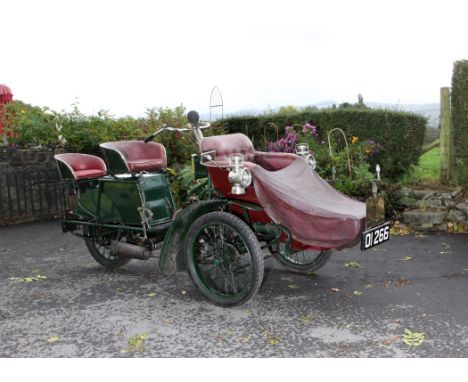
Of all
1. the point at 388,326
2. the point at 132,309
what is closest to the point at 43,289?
the point at 132,309

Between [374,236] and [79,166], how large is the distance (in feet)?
10.8

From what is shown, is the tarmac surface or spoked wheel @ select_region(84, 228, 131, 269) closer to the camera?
the tarmac surface

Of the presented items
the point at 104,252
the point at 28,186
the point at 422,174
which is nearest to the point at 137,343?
Answer: the point at 104,252

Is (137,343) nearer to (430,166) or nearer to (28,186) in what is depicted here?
(28,186)

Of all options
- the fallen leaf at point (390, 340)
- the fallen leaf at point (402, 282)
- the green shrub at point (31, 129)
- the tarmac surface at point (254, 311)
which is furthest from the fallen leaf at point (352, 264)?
the green shrub at point (31, 129)

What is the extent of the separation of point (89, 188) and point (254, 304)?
2.36 metres

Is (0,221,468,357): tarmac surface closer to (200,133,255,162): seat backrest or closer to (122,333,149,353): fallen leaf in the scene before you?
(122,333,149,353): fallen leaf

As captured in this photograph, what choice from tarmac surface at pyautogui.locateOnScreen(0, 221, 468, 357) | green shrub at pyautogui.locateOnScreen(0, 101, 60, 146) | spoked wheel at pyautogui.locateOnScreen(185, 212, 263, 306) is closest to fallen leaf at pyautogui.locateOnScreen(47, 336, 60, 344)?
tarmac surface at pyautogui.locateOnScreen(0, 221, 468, 357)

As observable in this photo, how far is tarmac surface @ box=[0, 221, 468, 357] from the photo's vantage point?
12.3 ft

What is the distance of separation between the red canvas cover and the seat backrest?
0.49 metres

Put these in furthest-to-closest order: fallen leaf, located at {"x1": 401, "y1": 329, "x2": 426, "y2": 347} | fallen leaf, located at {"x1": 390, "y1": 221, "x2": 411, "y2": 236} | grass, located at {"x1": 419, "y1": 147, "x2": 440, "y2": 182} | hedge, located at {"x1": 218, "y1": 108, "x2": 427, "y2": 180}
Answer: hedge, located at {"x1": 218, "y1": 108, "x2": 427, "y2": 180} < grass, located at {"x1": 419, "y1": 147, "x2": 440, "y2": 182} < fallen leaf, located at {"x1": 390, "y1": 221, "x2": 411, "y2": 236} < fallen leaf, located at {"x1": 401, "y1": 329, "x2": 426, "y2": 347}

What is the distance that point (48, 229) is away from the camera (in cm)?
877

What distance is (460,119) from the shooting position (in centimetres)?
781

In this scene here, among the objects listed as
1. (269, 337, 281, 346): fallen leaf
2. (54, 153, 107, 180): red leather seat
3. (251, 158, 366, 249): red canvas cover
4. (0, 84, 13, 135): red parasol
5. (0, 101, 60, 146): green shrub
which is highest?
(0, 84, 13, 135): red parasol
